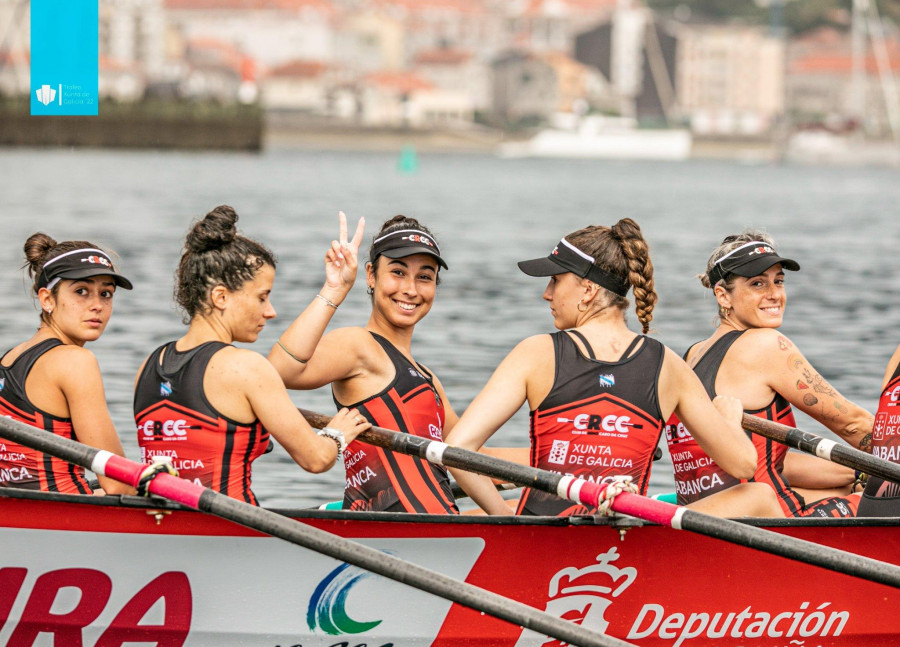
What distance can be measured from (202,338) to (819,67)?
173490mm

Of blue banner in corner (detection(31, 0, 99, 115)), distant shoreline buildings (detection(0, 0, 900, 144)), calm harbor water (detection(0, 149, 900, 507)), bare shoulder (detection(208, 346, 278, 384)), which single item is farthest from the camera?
distant shoreline buildings (detection(0, 0, 900, 144))

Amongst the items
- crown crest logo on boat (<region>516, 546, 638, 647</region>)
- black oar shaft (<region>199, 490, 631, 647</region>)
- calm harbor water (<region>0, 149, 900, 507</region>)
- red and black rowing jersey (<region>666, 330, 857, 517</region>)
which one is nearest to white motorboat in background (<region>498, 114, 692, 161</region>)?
calm harbor water (<region>0, 149, 900, 507</region>)

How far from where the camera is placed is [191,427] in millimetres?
5461

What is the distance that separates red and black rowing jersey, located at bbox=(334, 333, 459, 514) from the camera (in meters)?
6.01

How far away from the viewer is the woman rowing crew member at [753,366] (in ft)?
21.0

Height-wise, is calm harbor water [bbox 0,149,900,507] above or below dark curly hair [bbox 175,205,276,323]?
below

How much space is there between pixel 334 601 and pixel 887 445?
2608 millimetres

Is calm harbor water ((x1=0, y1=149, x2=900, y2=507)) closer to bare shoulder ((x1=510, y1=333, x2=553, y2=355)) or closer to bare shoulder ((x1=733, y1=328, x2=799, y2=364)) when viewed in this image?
bare shoulder ((x1=510, y1=333, x2=553, y2=355))

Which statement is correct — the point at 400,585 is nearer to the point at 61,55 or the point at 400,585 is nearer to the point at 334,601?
the point at 334,601

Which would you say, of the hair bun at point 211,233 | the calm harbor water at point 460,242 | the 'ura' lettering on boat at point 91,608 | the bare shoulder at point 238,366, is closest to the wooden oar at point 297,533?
the bare shoulder at point 238,366

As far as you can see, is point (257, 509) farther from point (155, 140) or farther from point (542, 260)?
point (155, 140)

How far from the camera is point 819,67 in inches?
6718

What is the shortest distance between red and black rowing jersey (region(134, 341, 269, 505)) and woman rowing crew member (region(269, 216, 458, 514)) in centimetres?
43

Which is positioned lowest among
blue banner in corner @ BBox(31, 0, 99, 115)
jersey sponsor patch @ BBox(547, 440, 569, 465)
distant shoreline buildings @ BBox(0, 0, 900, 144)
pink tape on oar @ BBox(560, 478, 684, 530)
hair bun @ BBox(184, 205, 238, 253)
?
pink tape on oar @ BBox(560, 478, 684, 530)
